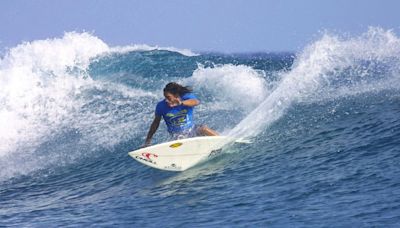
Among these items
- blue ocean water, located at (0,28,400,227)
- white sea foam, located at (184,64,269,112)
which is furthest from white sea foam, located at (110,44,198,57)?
white sea foam, located at (184,64,269,112)

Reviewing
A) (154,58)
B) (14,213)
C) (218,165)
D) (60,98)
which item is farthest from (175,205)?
(154,58)

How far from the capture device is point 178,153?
11.7 meters

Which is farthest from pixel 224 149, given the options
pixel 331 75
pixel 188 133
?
pixel 331 75

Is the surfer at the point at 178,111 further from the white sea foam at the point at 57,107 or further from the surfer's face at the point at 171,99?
the white sea foam at the point at 57,107

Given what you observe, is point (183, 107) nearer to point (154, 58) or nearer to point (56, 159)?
point (56, 159)

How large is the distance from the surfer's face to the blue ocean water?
1243 mm

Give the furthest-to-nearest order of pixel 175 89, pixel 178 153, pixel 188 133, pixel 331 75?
pixel 331 75
pixel 188 133
pixel 178 153
pixel 175 89

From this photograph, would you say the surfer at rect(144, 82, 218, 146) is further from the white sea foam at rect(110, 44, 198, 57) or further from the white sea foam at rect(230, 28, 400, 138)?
the white sea foam at rect(110, 44, 198, 57)

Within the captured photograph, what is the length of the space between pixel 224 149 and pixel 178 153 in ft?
3.52

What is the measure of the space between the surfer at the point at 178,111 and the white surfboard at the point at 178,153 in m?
0.33

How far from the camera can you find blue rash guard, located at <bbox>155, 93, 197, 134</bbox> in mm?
11719

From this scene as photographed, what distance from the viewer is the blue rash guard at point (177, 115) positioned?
1172 centimetres

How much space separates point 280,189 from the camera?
9.29 metres

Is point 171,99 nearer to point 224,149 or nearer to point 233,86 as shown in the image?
point 224,149
